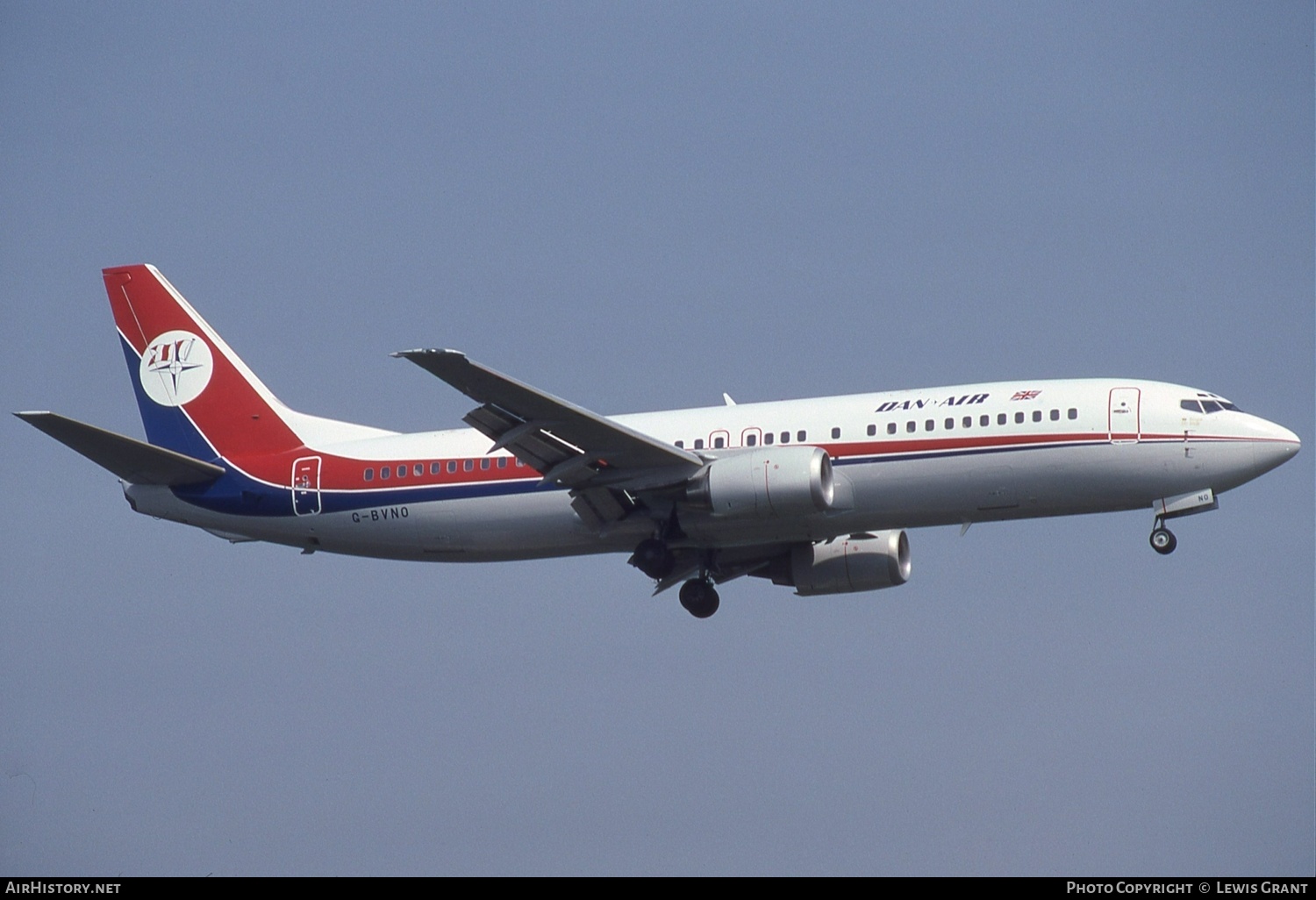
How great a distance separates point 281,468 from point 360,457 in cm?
211

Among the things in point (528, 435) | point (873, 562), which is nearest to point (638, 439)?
point (528, 435)

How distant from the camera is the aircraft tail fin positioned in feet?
150

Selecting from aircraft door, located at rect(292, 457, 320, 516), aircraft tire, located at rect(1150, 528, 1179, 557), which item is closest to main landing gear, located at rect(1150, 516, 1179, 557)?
aircraft tire, located at rect(1150, 528, 1179, 557)

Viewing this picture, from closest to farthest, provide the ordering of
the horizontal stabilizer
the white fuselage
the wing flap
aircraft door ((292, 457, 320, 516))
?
the wing flap < the white fuselage < the horizontal stabilizer < aircraft door ((292, 457, 320, 516))

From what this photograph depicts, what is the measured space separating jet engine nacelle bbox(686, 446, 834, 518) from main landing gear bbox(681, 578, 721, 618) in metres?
4.72

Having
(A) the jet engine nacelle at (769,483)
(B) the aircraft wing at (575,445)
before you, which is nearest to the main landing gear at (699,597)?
(B) the aircraft wing at (575,445)

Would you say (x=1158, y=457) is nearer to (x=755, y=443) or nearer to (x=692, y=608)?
(x=755, y=443)

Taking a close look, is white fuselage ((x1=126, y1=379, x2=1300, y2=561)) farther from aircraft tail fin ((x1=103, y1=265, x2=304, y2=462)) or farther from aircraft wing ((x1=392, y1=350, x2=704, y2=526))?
aircraft tail fin ((x1=103, y1=265, x2=304, y2=462))

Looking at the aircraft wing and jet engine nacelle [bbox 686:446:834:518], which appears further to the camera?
jet engine nacelle [bbox 686:446:834:518]

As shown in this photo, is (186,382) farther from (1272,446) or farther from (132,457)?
(1272,446)

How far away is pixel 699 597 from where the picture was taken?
144ft

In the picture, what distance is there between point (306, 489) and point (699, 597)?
9.95 metres

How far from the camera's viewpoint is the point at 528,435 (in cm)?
3941
